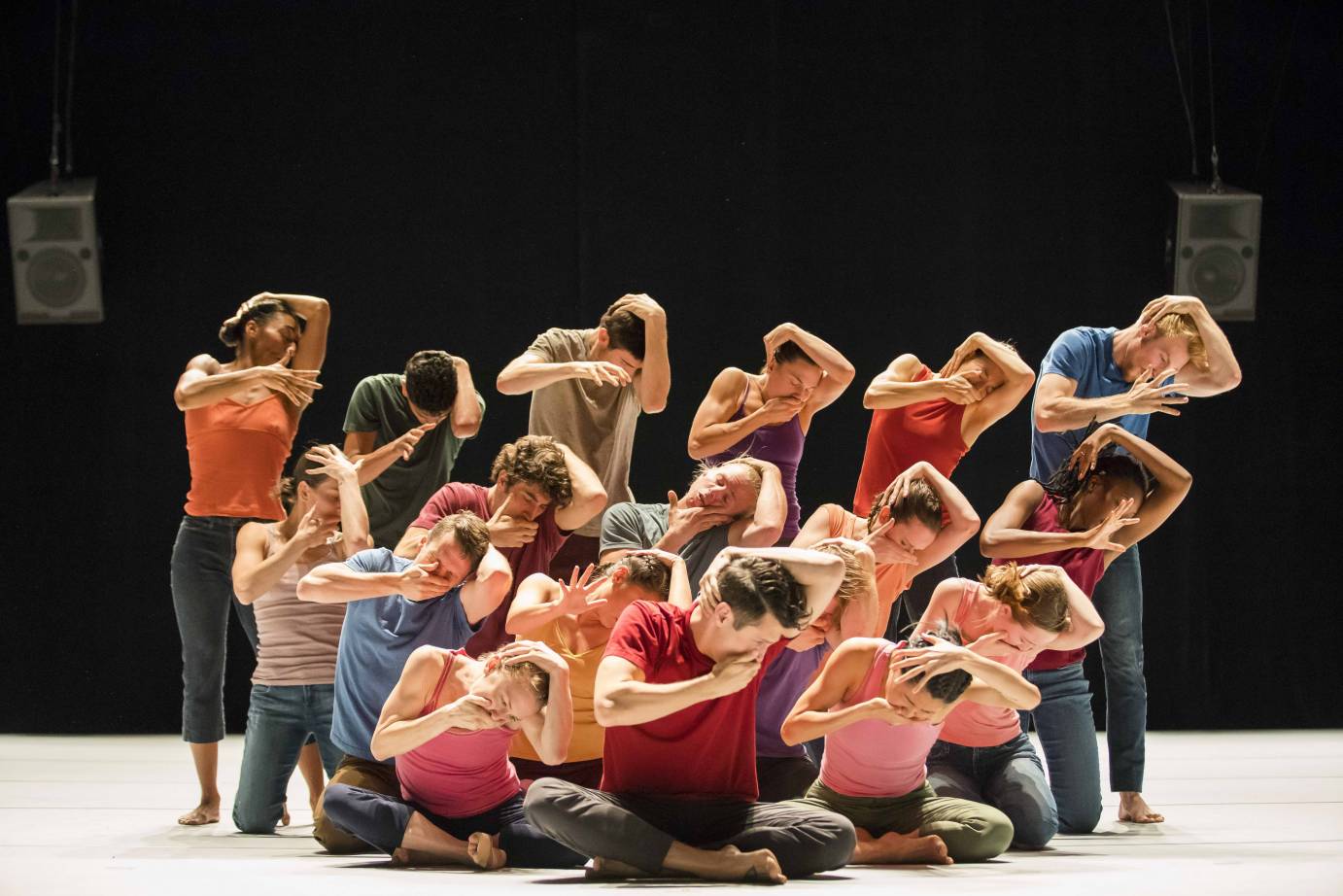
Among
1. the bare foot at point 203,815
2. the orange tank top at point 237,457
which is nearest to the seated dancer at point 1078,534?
the orange tank top at point 237,457

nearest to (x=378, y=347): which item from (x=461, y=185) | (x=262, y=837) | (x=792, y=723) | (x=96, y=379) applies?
(x=461, y=185)

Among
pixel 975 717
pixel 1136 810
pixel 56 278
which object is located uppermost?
pixel 56 278

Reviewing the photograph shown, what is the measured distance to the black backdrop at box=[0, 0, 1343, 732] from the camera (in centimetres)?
604

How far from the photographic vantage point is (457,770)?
333 centimetres

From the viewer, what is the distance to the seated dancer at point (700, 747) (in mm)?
2918

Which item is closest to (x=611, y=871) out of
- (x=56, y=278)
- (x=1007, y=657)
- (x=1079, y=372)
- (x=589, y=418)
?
(x=1007, y=657)

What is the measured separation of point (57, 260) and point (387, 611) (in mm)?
2982

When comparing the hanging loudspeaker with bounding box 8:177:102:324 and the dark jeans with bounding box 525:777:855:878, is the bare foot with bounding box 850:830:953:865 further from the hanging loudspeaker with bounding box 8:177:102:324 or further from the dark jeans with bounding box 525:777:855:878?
the hanging loudspeaker with bounding box 8:177:102:324

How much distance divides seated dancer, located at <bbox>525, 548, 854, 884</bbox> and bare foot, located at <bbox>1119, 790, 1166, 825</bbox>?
4.38 ft

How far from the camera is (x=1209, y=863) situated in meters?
3.28

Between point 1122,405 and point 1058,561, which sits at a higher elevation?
point 1122,405

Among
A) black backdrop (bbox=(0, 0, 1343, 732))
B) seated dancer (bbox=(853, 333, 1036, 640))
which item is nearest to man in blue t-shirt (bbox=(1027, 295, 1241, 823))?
seated dancer (bbox=(853, 333, 1036, 640))

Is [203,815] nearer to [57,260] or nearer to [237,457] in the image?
[237,457]

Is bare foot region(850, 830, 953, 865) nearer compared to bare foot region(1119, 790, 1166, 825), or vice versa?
bare foot region(850, 830, 953, 865)
